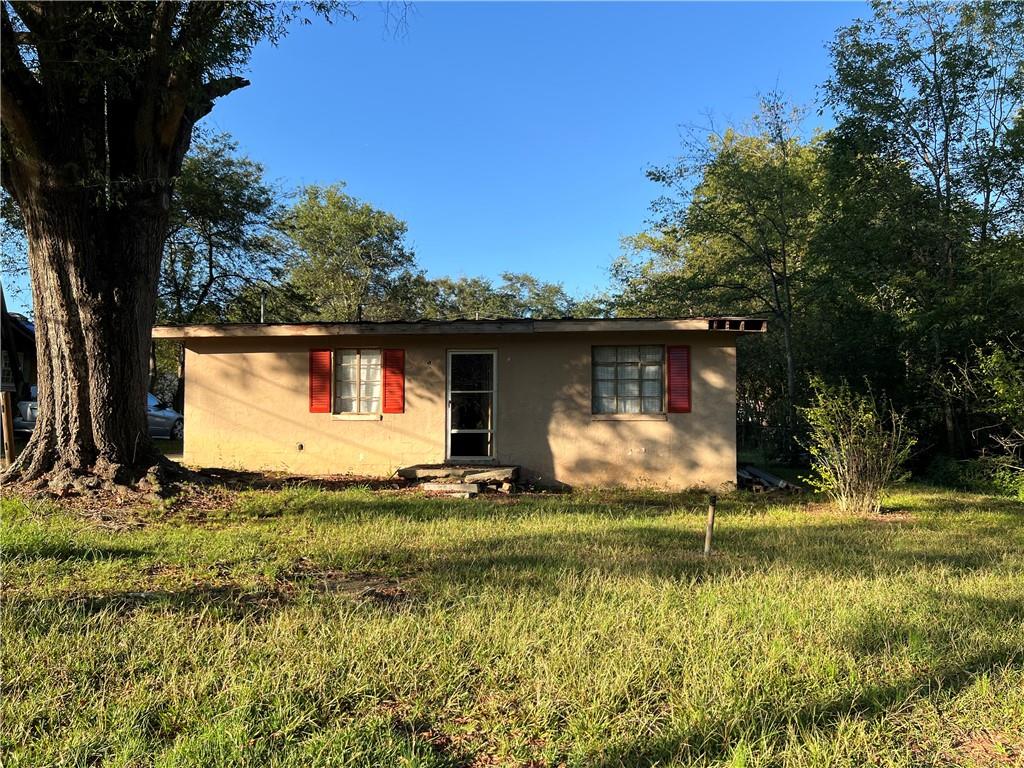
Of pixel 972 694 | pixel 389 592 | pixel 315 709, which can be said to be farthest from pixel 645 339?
pixel 315 709

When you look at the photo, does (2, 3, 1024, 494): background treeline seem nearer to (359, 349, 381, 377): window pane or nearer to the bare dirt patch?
(359, 349, 381, 377): window pane

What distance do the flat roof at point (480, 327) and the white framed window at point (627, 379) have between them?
0.58 metres

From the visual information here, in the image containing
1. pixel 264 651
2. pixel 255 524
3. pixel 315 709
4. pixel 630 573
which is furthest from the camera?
pixel 255 524

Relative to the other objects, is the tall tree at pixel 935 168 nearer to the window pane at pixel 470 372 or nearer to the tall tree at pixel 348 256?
the window pane at pixel 470 372

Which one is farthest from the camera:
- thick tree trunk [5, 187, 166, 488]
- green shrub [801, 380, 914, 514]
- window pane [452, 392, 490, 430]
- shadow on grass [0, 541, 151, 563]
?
window pane [452, 392, 490, 430]

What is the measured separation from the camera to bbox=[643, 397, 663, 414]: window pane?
34.2 ft

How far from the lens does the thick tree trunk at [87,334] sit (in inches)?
303

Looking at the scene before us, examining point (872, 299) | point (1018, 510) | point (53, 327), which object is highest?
point (872, 299)

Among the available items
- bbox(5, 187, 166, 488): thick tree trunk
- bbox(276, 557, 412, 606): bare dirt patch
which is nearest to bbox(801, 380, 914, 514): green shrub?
bbox(276, 557, 412, 606): bare dirt patch

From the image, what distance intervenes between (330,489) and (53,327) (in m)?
4.01

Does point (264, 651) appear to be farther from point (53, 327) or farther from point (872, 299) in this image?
point (872, 299)

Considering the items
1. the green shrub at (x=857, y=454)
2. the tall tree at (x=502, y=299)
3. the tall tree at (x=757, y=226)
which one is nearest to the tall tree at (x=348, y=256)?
the tall tree at (x=502, y=299)

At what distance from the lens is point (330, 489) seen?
927cm

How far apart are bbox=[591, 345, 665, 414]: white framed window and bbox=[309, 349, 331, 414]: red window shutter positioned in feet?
15.1
